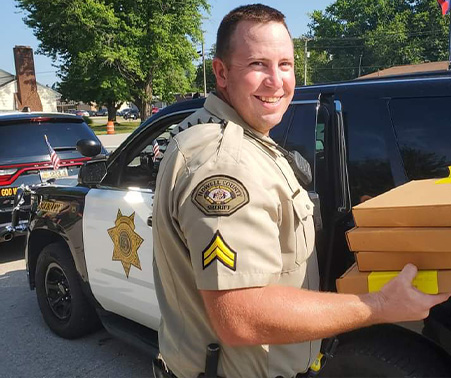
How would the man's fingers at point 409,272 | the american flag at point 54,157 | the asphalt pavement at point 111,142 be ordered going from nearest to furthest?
the man's fingers at point 409,272, the american flag at point 54,157, the asphalt pavement at point 111,142

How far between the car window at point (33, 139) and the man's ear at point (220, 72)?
506cm

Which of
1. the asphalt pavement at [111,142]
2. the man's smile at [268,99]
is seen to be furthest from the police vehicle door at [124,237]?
the asphalt pavement at [111,142]

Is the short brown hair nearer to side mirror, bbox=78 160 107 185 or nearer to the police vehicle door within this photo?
the police vehicle door

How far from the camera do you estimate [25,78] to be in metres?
38.5

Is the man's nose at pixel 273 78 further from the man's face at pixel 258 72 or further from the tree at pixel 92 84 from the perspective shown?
the tree at pixel 92 84

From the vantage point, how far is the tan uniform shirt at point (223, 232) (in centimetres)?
103

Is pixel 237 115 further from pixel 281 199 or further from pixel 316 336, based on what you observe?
pixel 316 336

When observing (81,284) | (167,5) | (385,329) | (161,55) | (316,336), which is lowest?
(81,284)

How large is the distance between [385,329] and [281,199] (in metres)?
0.92

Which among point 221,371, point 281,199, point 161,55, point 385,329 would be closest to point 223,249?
point 281,199

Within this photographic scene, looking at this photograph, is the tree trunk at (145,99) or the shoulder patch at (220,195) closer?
the shoulder patch at (220,195)

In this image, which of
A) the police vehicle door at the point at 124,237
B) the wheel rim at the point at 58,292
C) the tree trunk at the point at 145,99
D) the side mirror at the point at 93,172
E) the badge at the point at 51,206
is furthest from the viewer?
the tree trunk at the point at 145,99

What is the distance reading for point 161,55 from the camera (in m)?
30.7

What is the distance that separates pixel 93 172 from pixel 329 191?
1.70 m
